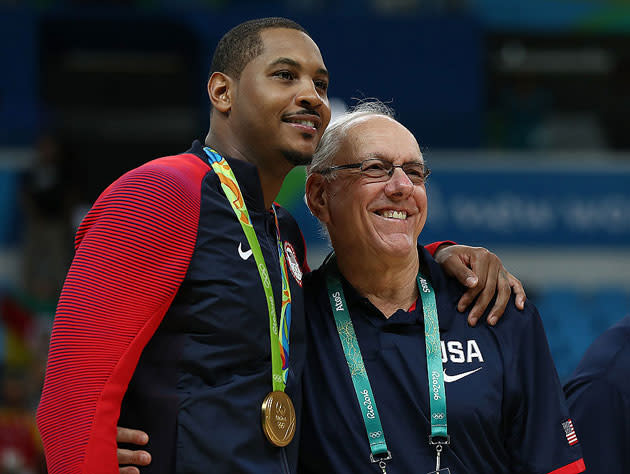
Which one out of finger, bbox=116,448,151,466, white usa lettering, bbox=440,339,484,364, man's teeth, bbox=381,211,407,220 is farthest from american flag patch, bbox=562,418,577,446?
finger, bbox=116,448,151,466

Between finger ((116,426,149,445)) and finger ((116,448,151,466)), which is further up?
finger ((116,426,149,445))

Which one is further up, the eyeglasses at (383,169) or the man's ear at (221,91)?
the man's ear at (221,91)

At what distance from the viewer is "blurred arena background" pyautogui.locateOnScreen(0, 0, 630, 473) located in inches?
321

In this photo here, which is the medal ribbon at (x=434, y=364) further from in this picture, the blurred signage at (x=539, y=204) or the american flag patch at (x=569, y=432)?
the blurred signage at (x=539, y=204)

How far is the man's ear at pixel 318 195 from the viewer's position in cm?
291

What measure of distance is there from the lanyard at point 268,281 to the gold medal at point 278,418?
1.2 inches

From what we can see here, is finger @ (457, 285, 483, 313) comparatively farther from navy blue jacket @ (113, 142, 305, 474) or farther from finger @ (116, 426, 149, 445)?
finger @ (116, 426, 149, 445)

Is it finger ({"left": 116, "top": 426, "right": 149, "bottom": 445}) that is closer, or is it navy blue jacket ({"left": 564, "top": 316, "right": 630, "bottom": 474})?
finger ({"left": 116, "top": 426, "right": 149, "bottom": 445})

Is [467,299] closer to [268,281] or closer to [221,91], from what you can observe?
[268,281]

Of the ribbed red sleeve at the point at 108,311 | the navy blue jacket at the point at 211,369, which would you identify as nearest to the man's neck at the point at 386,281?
the navy blue jacket at the point at 211,369

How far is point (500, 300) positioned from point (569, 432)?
41 cm

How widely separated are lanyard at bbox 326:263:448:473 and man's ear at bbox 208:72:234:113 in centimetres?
67

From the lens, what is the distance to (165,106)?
31.1 ft

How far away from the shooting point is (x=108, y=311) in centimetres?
203
